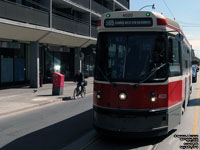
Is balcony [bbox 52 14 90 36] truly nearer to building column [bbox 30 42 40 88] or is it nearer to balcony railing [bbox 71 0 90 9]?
balcony railing [bbox 71 0 90 9]

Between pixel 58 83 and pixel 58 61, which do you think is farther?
pixel 58 61

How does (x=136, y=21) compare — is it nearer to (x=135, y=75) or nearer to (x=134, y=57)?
(x=134, y=57)

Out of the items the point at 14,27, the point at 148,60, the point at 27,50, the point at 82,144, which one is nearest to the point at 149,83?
the point at 148,60

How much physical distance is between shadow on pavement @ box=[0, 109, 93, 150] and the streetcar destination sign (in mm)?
3285

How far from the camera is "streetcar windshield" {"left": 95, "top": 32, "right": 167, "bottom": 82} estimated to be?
7.20 meters

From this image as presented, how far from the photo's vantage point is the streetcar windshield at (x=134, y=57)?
720 centimetres

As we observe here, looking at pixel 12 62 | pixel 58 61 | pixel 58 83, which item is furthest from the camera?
pixel 58 61

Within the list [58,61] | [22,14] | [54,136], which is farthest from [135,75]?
[58,61]

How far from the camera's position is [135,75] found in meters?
7.19

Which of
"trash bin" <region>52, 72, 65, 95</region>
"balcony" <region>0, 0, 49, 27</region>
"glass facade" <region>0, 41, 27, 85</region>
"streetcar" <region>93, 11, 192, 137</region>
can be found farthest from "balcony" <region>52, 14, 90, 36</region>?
"streetcar" <region>93, 11, 192, 137</region>

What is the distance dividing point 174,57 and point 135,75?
1.54 metres

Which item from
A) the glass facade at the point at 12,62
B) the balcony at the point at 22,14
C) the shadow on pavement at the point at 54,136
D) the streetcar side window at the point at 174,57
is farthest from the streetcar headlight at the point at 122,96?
the glass facade at the point at 12,62

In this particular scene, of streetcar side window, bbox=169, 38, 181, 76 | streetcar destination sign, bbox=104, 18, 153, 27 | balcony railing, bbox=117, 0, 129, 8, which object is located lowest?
streetcar side window, bbox=169, 38, 181, 76

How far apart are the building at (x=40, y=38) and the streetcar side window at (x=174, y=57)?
13070mm
